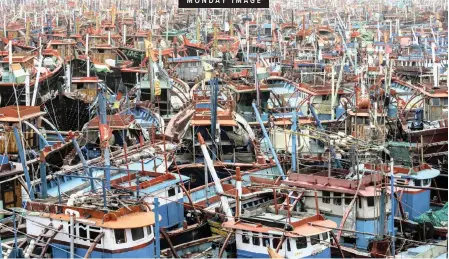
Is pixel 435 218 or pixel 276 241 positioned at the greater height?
pixel 276 241

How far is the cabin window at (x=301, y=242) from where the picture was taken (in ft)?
36.8

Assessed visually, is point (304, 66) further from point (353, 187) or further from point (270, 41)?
point (353, 187)

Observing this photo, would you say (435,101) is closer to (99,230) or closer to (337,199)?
(337,199)

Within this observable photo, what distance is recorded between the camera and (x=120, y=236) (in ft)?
36.0

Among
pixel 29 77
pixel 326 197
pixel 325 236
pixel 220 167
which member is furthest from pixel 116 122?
pixel 325 236

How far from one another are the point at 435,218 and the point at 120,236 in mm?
5710

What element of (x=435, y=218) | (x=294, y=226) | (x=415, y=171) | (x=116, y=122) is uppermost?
(x=116, y=122)

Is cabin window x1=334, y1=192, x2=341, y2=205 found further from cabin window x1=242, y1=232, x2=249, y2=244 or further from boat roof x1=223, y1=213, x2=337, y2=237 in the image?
cabin window x1=242, y1=232, x2=249, y2=244

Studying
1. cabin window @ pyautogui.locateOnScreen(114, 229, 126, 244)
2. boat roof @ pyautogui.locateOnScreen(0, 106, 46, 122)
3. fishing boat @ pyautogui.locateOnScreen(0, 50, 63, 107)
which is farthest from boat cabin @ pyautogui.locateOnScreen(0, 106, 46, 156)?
cabin window @ pyautogui.locateOnScreen(114, 229, 126, 244)

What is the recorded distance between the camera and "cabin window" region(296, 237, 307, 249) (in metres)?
11.2

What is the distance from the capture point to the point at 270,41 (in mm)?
38938

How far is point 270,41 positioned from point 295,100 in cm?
1515

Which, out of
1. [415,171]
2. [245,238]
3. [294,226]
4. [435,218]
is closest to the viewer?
[294,226]

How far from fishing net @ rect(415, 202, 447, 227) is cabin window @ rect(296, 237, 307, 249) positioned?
337cm
